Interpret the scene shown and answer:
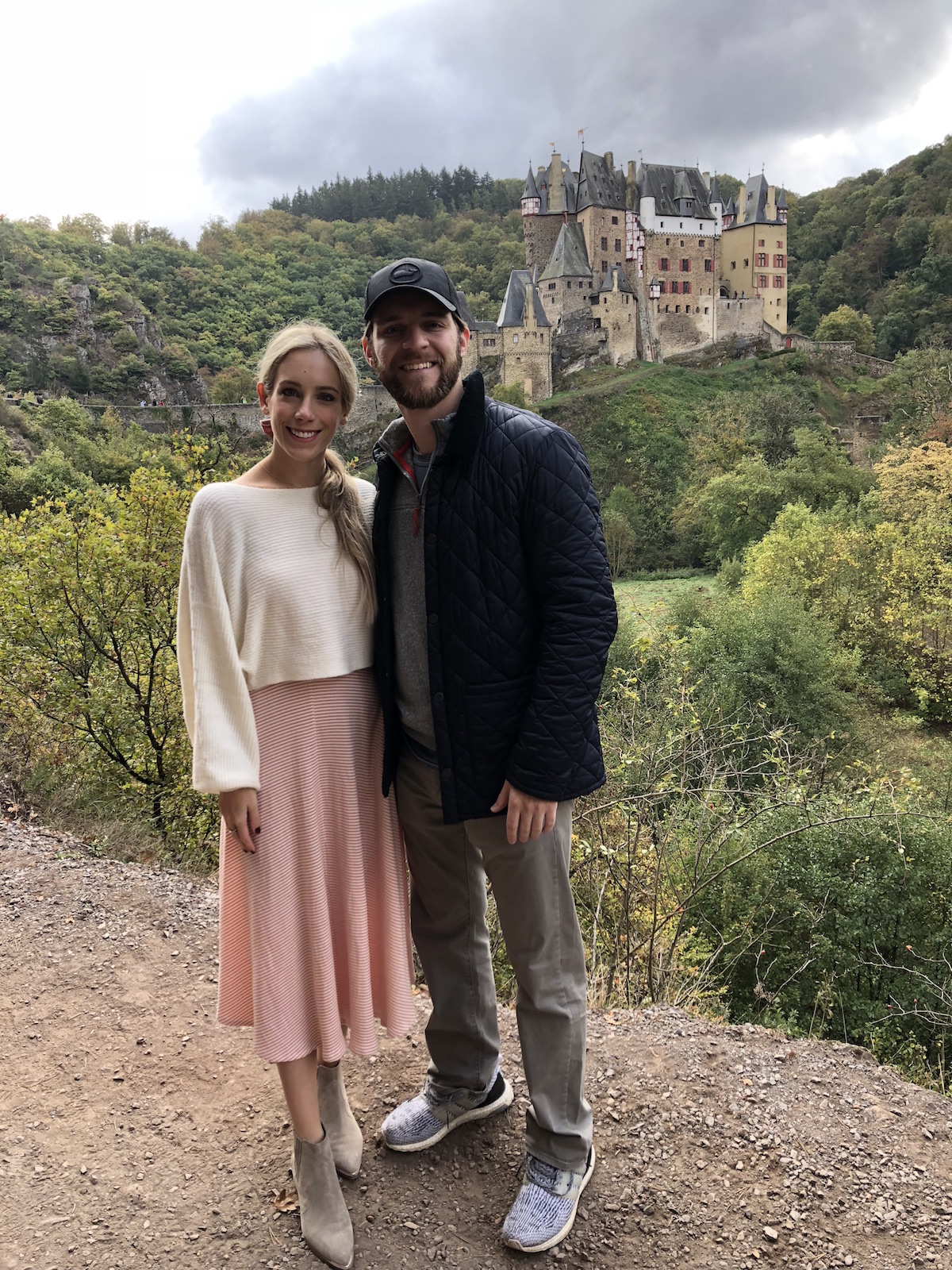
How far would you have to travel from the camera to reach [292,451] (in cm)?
211

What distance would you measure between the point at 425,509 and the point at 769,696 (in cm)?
1484

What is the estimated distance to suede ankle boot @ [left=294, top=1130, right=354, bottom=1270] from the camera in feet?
7.18

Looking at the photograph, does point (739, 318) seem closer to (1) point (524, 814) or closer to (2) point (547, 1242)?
(1) point (524, 814)

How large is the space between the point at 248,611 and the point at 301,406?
1.80 ft

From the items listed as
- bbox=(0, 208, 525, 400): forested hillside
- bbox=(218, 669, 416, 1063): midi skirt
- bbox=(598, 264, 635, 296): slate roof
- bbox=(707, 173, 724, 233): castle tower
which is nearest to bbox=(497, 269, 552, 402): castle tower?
bbox=(598, 264, 635, 296): slate roof

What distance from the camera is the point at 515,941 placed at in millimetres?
2244

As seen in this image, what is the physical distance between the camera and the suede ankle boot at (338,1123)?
2.38 metres

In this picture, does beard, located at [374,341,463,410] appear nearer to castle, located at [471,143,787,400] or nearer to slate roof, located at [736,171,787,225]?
castle, located at [471,143,787,400]

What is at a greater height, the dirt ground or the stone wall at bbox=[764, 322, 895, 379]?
the stone wall at bbox=[764, 322, 895, 379]

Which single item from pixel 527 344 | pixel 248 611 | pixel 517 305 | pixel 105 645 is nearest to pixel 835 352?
pixel 527 344

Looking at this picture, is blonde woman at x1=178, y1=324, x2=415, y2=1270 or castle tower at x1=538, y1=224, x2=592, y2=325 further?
castle tower at x1=538, y1=224, x2=592, y2=325

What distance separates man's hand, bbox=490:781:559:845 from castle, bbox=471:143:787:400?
4093cm

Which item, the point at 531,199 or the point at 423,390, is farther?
the point at 531,199

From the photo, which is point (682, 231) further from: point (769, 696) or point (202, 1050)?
point (202, 1050)
